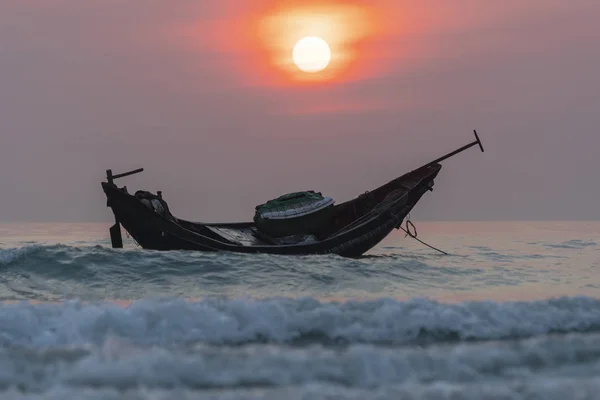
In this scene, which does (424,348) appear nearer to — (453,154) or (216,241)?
(216,241)

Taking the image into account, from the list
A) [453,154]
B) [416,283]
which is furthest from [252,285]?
[453,154]

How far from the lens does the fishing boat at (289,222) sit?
22406 mm

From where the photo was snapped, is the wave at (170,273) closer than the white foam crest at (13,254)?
Yes

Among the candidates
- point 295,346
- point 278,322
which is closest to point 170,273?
point 278,322

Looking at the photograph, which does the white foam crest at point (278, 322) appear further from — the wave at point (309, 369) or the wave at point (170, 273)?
the wave at point (170, 273)

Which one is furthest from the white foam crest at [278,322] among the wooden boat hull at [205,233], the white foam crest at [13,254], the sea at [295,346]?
the wooden boat hull at [205,233]

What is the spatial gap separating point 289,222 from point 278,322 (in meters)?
13.1

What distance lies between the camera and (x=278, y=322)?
1098cm

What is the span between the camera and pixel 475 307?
38.8 ft

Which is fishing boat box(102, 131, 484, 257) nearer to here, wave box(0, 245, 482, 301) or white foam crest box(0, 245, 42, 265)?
wave box(0, 245, 482, 301)

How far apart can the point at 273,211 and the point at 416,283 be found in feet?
22.2

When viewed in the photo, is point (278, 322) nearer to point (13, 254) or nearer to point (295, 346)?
point (295, 346)

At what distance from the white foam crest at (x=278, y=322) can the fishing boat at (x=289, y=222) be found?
11034 millimetres

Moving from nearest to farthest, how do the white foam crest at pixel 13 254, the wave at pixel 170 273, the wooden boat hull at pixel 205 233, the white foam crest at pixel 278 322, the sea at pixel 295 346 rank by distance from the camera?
the sea at pixel 295 346 → the white foam crest at pixel 278 322 → the wave at pixel 170 273 → the white foam crest at pixel 13 254 → the wooden boat hull at pixel 205 233
